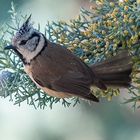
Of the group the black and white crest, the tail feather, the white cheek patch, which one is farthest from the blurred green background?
the black and white crest

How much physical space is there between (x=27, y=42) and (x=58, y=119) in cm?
101

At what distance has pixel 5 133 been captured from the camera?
129 inches

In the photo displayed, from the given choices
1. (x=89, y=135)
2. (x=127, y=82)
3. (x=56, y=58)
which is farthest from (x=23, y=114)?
(x=127, y=82)

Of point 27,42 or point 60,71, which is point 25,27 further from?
point 60,71

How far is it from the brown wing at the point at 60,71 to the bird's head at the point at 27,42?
3 centimetres

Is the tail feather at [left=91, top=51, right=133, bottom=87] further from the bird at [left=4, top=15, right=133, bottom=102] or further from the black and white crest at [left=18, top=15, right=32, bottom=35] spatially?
the black and white crest at [left=18, top=15, right=32, bottom=35]

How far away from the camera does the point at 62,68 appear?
2418 millimetres

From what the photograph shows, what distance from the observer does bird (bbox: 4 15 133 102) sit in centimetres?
222

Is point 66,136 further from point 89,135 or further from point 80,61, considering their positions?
point 80,61

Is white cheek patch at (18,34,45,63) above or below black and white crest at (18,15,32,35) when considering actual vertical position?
below

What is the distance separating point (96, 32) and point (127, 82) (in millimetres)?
207

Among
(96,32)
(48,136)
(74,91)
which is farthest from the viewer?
(48,136)

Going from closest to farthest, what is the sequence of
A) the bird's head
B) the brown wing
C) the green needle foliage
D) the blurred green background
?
the green needle foliage → the bird's head → the brown wing → the blurred green background

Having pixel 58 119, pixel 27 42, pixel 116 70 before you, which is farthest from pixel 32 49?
pixel 58 119
